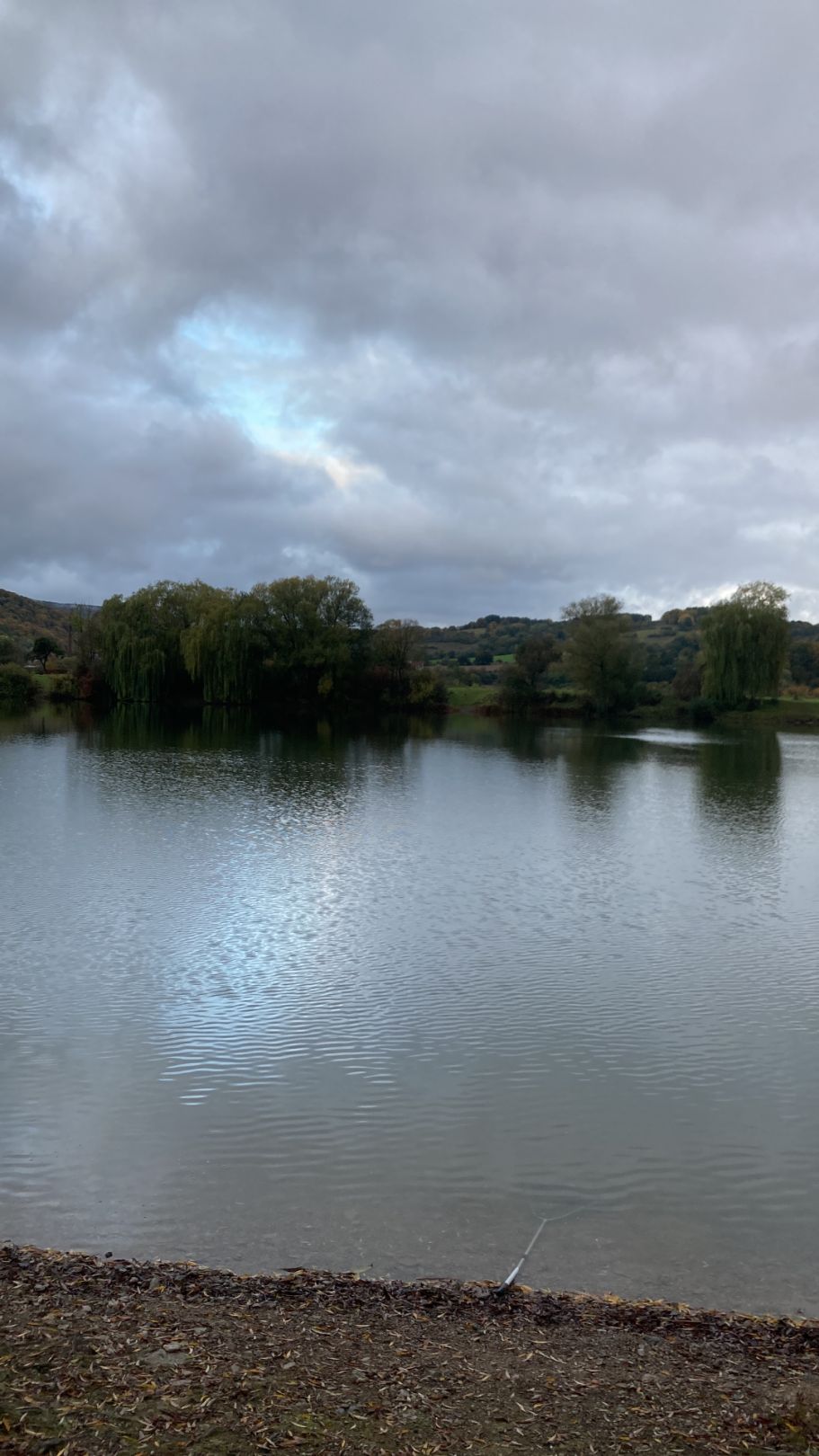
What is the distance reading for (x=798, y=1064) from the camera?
10211 mm

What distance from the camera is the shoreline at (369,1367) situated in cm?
398

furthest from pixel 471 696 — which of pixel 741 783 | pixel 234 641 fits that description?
pixel 741 783

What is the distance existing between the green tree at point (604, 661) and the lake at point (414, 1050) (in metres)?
59.2

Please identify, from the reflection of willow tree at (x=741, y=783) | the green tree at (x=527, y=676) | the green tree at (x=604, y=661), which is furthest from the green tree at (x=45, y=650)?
the reflection of willow tree at (x=741, y=783)

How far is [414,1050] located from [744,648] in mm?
73876

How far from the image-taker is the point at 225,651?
267 feet

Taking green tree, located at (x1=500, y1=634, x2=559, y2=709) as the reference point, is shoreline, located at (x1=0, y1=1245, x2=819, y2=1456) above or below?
below

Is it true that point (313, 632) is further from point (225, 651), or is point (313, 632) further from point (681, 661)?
point (681, 661)

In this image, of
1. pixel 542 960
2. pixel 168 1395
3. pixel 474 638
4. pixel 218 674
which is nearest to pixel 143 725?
pixel 218 674

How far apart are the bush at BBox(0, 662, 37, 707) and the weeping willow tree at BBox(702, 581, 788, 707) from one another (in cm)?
5729

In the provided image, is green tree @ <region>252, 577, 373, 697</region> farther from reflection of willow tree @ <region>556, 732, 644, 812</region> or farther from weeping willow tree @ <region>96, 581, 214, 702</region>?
reflection of willow tree @ <region>556, 732, 644, 812</region>

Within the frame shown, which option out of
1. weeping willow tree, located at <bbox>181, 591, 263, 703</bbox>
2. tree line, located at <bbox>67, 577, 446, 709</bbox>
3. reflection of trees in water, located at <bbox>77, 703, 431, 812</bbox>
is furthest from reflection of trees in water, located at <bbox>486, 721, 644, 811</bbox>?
weeping willow tree, located at <bbox>181, 591, 263, 703</bbox>

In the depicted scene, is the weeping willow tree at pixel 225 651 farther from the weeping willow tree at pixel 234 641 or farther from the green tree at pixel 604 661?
the green tree at pixel 604 661

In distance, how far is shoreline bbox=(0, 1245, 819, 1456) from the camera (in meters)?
3.98
